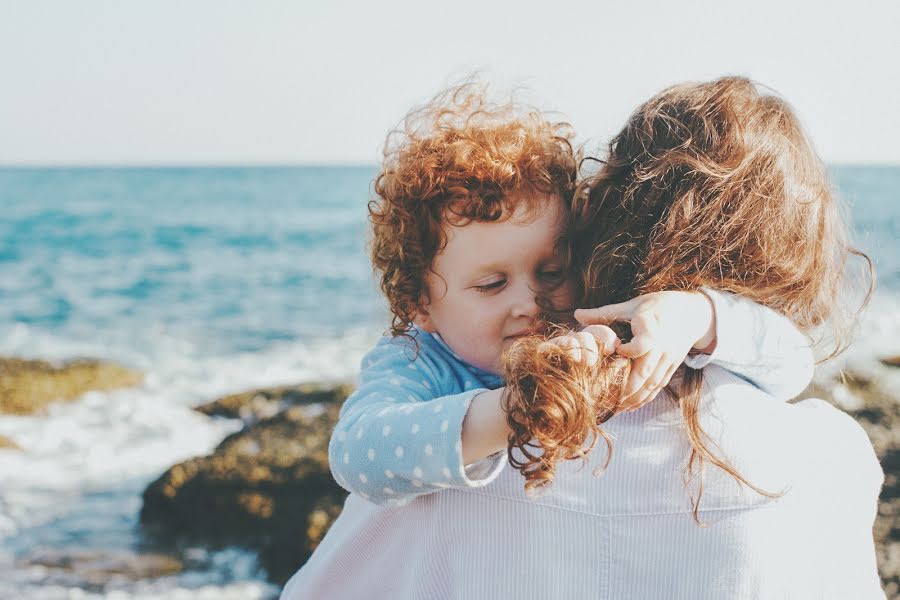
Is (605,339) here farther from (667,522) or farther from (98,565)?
(98,565)

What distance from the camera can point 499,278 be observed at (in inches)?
91.0

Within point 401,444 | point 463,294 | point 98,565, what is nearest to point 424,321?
point 463,294

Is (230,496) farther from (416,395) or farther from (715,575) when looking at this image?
(715,575)

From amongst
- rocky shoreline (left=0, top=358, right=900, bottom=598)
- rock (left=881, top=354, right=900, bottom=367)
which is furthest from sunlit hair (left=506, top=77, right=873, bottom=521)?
rock (left=881, top=354, right=900, bottom=367)

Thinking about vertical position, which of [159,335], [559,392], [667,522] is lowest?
[159,335]

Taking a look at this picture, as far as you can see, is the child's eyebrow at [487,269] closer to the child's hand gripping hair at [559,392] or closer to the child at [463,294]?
the child at [463,294]

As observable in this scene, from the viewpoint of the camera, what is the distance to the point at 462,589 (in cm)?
172

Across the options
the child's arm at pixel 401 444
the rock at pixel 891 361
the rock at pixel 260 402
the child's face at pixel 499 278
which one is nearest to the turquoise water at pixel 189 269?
the rock at pixel 260 402

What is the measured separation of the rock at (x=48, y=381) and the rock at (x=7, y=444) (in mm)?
1066

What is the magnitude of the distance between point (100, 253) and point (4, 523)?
1981 cm

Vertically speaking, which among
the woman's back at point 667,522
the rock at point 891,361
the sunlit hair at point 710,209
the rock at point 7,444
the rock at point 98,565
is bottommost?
the rock at point 7,444

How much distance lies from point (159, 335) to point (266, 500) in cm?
937

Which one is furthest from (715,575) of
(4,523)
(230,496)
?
(4,523)

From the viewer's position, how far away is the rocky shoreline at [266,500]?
17.5 feet
